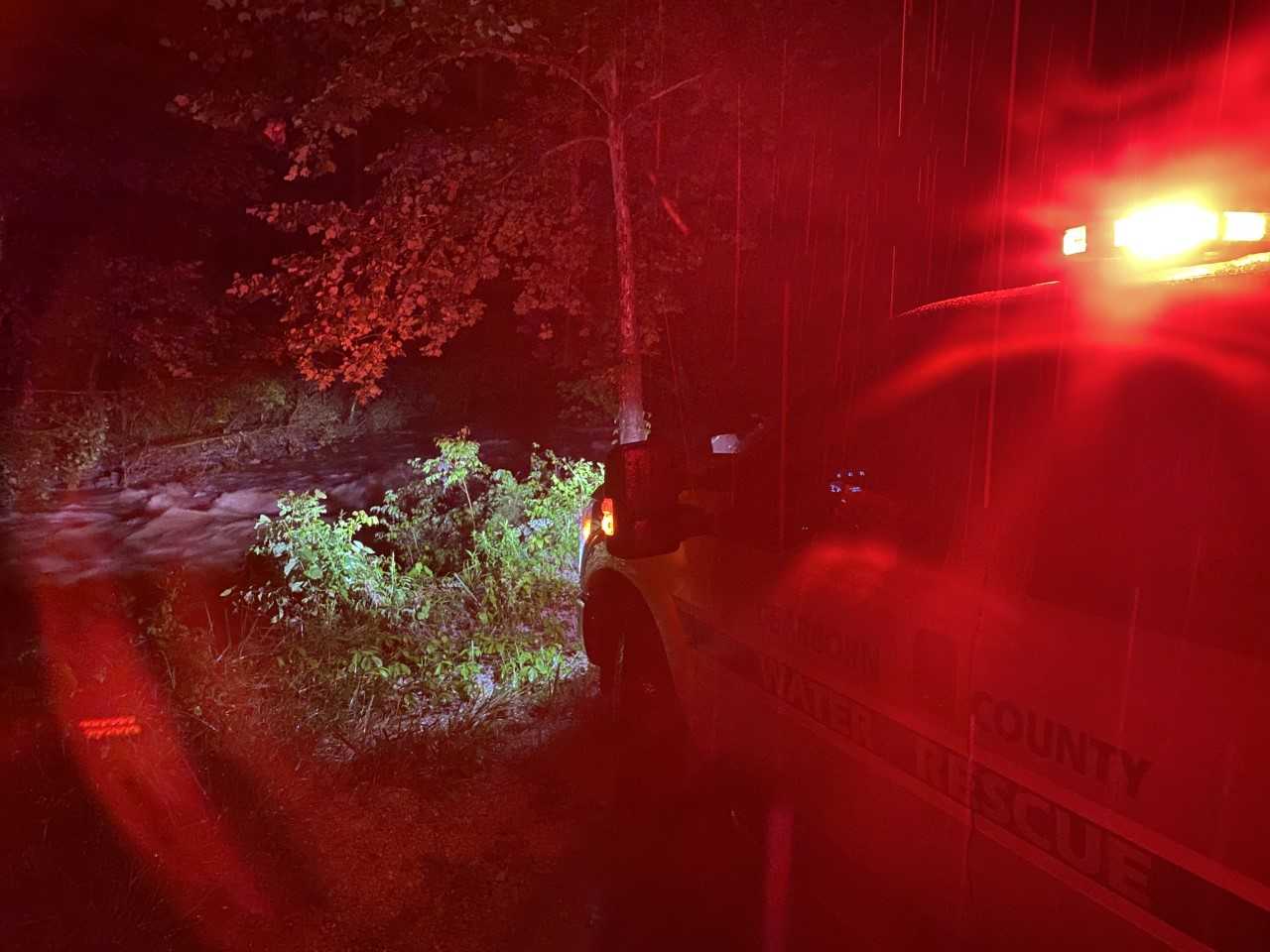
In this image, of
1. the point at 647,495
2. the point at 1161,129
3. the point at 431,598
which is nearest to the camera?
the point at 647,495

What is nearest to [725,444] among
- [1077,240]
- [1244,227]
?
[1077,240]

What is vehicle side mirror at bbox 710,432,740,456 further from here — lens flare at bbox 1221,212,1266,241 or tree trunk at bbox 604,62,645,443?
tree trunk at bbox 604,62,645,443

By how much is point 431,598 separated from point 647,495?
3.09m

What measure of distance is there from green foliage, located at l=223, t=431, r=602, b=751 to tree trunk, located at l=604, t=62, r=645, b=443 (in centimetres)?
64

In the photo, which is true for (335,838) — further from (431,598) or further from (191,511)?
(191,511)

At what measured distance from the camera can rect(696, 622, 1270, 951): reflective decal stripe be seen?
4.75 ft

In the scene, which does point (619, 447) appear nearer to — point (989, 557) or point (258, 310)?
point (989, 557)

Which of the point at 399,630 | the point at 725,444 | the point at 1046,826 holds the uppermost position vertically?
the point at 725,444

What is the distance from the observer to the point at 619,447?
2656 mm

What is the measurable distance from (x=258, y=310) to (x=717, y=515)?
1397 centimetres

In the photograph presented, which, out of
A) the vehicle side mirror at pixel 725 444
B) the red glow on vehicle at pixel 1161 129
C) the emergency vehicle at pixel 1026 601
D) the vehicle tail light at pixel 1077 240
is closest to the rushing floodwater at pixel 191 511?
the vehicle side mirror at pixel 725 444

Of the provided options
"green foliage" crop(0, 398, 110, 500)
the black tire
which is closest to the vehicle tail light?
the black tire

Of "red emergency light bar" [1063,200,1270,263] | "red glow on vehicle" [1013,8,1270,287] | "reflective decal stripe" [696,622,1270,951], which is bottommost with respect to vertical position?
"reflective decal stripe" [696,622,1270,951]

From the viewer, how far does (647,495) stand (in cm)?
258
